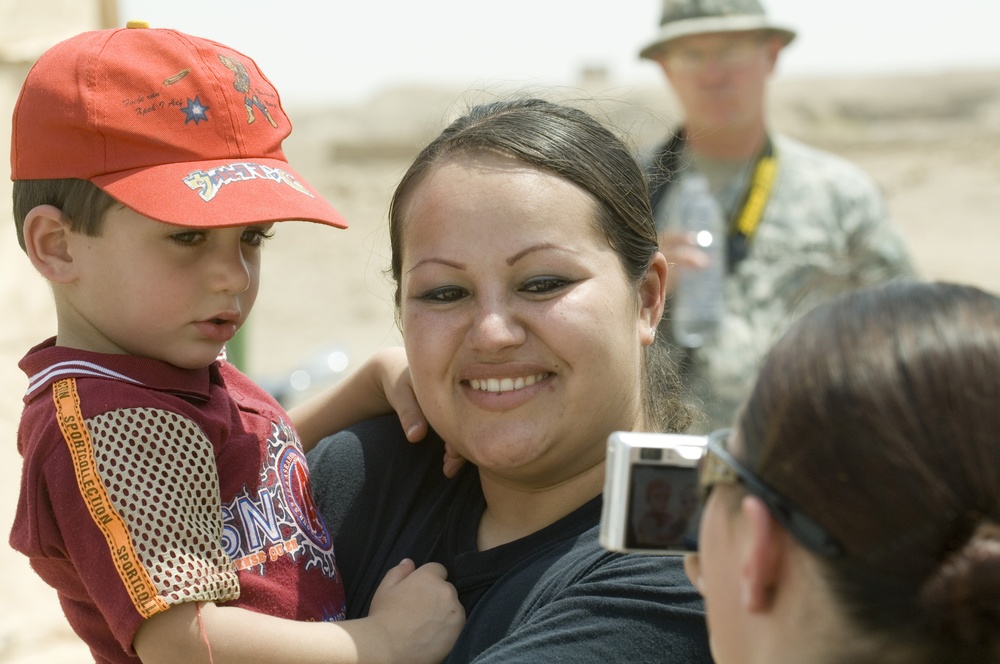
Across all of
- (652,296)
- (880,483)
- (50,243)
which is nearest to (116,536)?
(50,243)

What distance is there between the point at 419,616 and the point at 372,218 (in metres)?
17.8

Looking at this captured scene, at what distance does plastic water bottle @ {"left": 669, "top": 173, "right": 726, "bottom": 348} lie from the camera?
5.40m

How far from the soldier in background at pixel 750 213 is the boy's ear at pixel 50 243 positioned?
10.7 feet

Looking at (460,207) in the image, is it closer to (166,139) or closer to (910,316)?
(166,139)

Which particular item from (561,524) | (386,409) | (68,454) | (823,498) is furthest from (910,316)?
(386,409)

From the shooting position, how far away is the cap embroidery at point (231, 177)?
7.20 feet

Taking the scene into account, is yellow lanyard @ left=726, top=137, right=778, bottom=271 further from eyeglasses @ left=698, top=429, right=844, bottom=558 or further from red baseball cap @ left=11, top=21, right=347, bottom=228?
eyeglasses @ left=698, top=429, right=844, bottom=558

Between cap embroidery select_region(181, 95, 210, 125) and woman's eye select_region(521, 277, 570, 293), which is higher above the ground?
cap embroidery select_region(181, 95, 210, 125)

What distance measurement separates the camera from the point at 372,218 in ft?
64.7

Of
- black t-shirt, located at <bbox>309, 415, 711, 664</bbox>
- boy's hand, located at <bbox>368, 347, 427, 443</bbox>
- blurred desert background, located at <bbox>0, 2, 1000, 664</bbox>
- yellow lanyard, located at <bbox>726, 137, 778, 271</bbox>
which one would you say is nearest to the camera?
black t-shirt, located at <bbox>309, 415, 711, 664</bbox>

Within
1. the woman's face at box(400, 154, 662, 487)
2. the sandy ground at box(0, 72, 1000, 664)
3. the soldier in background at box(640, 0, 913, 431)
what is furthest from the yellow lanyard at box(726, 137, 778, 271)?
the woman's face at box(400, 154, 662, 487)

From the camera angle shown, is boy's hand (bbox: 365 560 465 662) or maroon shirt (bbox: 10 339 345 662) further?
boy's hand (bbox: 365 560 465 662)

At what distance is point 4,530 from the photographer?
461 cm

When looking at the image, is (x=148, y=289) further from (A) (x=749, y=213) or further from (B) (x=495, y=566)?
(A) (x=749, y=213)
